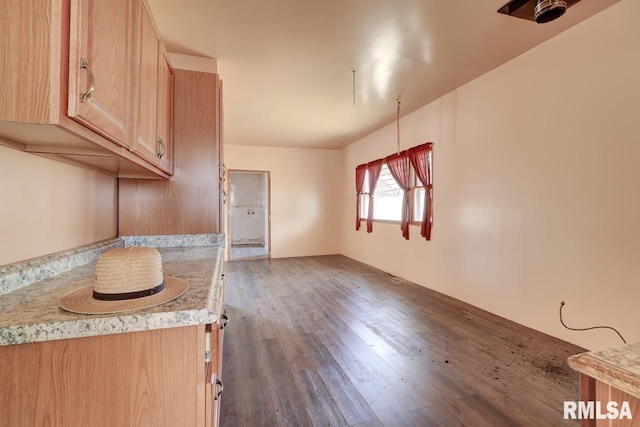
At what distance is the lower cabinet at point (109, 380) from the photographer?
715mm

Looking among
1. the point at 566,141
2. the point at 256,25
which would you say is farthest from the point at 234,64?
the point at 566,141

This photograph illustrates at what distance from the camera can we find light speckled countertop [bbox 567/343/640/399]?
0.54 meters

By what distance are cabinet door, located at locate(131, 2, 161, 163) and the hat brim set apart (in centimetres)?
62

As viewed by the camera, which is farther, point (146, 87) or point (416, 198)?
point (416, 198)

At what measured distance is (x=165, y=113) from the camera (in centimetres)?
183

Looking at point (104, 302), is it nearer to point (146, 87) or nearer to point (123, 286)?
point (123, 286)

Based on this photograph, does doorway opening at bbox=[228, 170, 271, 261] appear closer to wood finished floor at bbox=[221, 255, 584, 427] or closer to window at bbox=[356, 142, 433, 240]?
window at bbox=[356, 142, 433, 240]

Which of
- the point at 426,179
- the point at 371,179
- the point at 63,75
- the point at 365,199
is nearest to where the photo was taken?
the point at 63,75

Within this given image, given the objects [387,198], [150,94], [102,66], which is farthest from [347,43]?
[387,198]

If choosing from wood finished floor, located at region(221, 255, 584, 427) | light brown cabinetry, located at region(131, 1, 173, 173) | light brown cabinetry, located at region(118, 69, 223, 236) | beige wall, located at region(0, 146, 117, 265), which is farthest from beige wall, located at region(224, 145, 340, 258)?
beige wall, located at region(0, 146, 117, 265)

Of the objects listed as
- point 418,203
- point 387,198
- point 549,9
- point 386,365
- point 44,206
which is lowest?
point 386,365

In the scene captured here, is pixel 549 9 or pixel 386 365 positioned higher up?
pixel 549 9

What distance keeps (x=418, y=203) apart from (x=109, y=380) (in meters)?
4.19

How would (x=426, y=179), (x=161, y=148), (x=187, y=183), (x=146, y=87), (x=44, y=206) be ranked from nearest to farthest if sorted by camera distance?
(x=44, y=206)
(x=146, y=87)
(x=161, y=148)
(x=187, y=183)
(x=426, y=179)
